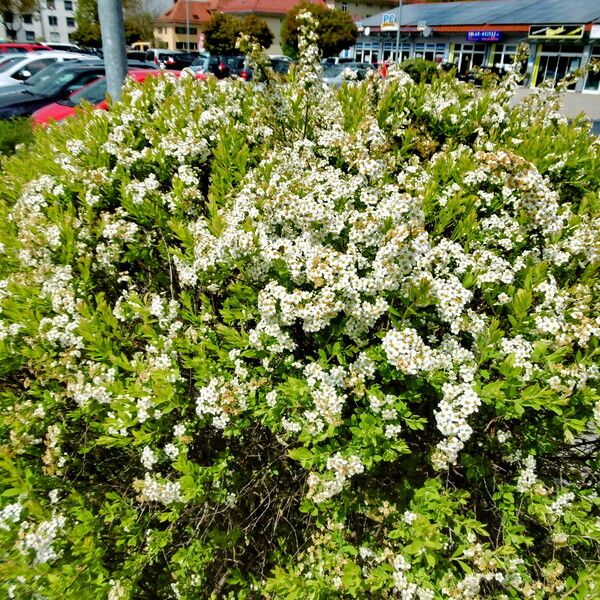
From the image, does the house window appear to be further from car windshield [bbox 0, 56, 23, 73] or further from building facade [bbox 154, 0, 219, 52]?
car windshield [bbox 0, 56, 23, 73]

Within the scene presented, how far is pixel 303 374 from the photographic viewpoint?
233 cm

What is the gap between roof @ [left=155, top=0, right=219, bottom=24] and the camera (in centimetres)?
7631

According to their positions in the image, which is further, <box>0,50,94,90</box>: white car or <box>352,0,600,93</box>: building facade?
<box>352,0,600,93</box>: building facade

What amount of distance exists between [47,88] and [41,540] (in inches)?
566

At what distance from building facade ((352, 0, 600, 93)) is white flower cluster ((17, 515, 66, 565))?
25011 millimetres

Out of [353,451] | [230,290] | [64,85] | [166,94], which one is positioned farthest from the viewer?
[64,85]

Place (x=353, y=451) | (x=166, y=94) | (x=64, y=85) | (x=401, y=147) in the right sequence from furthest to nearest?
(x=64, y=85) < (x=166, y=94) < (x=401, y=147) < (x=353, y=451)

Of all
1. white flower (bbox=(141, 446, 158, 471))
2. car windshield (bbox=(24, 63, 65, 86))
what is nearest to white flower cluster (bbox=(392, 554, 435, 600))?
white flower (bbox=(141, 446, 158, 471))

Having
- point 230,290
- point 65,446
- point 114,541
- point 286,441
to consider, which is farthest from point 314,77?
point 114,541

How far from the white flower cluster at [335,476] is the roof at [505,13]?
108 ft

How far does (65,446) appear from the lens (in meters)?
2.77

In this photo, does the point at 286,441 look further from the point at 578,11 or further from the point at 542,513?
the point at 578,11

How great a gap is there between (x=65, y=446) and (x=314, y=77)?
8.53 feet

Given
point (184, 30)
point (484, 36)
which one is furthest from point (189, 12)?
point (484, 36)
